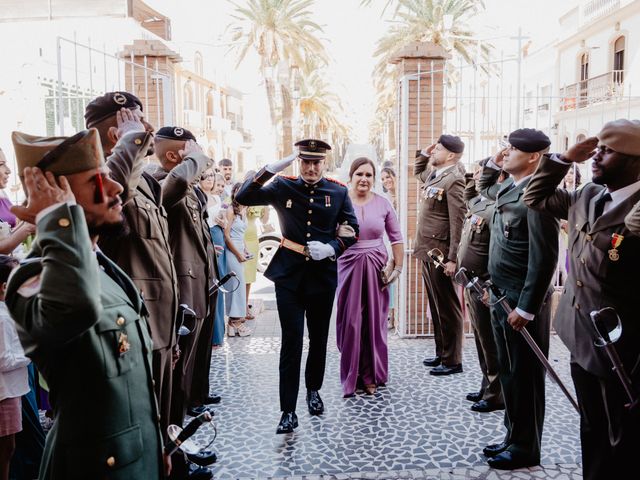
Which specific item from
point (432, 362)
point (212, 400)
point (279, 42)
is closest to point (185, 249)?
point (212, 400)

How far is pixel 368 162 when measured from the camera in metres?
4.99

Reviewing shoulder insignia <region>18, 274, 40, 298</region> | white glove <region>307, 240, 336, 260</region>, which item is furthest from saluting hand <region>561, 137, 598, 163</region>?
shoulder insignia <region>18, 274, 40, 298</region>

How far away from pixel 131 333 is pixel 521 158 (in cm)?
280

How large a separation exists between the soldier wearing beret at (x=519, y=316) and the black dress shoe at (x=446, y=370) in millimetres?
1561

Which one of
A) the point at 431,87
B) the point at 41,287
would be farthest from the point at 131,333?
the point at 431,87

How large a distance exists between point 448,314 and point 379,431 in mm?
1529

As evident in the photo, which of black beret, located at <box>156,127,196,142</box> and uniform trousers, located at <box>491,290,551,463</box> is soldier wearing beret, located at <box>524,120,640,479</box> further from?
black beret, located at <box>156,127,196,142</box>

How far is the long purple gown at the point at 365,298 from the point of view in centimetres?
496

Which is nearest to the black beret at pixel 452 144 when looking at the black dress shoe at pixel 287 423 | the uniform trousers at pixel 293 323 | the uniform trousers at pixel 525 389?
the uniform trousers at pixel 293 323

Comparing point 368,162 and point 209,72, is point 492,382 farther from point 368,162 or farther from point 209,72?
point 209,72

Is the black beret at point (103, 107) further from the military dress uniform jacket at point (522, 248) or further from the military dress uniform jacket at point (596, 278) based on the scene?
the military dress uniform jacket at point (522, 248)

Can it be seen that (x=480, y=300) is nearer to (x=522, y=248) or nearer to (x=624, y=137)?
(x=522, y=248)

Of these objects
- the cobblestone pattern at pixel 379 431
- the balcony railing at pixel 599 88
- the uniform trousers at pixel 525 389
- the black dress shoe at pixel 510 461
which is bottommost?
the cobblestone pattern at pixel 379 431

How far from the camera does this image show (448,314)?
5.27 m
